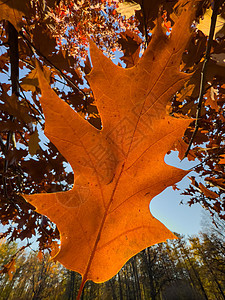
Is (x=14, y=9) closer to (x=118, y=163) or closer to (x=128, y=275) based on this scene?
(x=118, y=163)

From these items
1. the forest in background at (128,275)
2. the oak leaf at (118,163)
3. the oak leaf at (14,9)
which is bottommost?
the oak leaf at (118,163)

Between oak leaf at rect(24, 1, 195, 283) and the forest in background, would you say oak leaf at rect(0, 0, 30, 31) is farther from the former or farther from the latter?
the forest in background

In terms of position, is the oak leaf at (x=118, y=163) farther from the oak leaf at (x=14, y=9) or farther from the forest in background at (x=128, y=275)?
the forest in background at (x=128, y=275)

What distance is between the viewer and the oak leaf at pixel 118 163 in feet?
2.12

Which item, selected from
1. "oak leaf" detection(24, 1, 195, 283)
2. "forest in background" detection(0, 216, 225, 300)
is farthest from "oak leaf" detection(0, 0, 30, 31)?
"forest in background" detection(0, 216, 225, 300)

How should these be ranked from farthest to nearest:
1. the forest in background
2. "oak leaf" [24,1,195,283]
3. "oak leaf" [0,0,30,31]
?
the forest in background, "oak leaf" [0,0,30,31], "oak leaf" [24,1,195,283]

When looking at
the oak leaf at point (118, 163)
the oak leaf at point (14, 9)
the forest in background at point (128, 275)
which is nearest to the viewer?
the oak leaf at point (118, 163)

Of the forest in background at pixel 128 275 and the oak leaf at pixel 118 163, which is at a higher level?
the forest in background at pixel 128 275

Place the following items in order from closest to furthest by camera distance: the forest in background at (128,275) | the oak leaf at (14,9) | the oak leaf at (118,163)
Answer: the oak leaf at (118,163) → the oak leaf at (14,9) → the forest in background at (128,275)

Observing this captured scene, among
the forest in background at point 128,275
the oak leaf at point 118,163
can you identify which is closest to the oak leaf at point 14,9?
the oak leaf at point 118,163

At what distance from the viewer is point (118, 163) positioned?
0.69 metres

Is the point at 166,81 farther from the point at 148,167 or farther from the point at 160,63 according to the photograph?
the point at 148,167

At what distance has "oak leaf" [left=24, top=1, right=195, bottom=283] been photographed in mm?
646

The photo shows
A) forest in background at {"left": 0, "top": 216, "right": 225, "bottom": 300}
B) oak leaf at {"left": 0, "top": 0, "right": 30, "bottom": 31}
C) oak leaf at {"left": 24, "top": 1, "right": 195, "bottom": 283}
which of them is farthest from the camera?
forest in background at {"left": 0, "top": 216, "right": 225, "bottom": 300}
